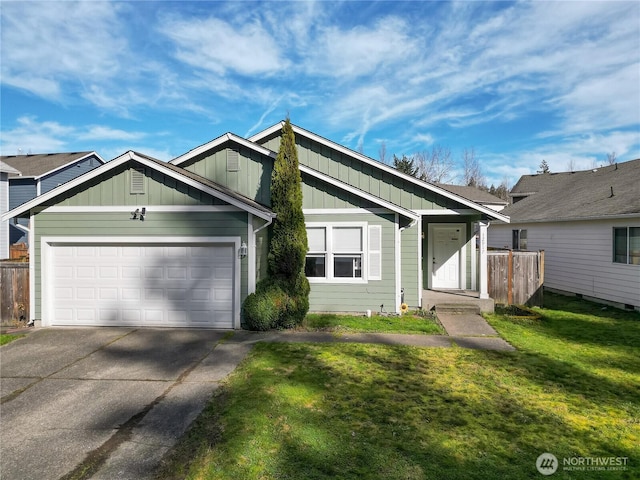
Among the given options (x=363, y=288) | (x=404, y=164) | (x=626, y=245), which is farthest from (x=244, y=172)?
(x=404, y=164)

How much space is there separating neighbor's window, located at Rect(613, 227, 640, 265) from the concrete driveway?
1150cm

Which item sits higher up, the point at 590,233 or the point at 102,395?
the point at 590,233

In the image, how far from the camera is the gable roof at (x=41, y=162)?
71.0ft

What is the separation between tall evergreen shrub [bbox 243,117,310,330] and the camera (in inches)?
318

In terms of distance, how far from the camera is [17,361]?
20.5 feet

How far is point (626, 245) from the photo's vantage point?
34.9 ft

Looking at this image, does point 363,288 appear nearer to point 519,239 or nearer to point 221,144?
point 221,144

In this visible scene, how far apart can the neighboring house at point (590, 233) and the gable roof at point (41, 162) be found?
27.4m

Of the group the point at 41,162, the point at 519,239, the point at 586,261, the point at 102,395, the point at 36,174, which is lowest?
the point at 102,395

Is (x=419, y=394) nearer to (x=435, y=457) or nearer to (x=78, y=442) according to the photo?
(x=435, y=457)

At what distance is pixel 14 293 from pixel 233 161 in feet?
21.2

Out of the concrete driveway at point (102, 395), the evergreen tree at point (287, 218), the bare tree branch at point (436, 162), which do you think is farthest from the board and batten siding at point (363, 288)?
the bare tree branch at point (436, 162)

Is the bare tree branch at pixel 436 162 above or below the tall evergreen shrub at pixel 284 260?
above

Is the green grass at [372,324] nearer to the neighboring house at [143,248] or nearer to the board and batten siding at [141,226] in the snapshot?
the neighboring house at [143,248]
